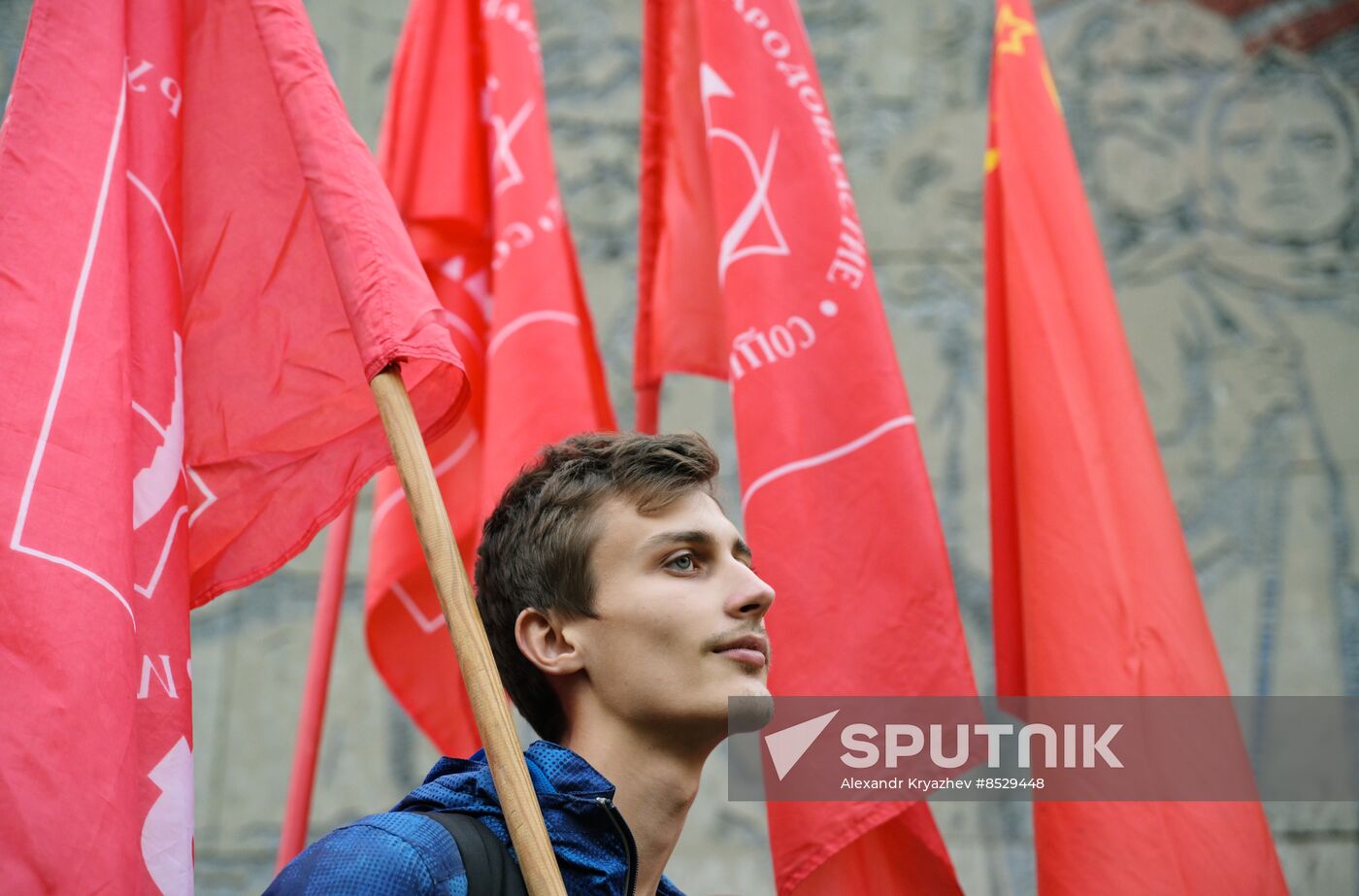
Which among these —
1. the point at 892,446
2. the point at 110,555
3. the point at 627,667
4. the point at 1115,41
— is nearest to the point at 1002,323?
the point at 892,446

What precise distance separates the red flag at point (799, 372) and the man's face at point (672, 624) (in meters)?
0.49

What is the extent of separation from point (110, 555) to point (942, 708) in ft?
4.02

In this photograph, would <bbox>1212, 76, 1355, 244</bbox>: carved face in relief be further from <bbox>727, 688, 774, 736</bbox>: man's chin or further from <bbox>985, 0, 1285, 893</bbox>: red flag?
<bbox>727, 688, 774, 736</bbox>: man's chin

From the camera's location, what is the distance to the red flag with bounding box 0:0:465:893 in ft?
5.25

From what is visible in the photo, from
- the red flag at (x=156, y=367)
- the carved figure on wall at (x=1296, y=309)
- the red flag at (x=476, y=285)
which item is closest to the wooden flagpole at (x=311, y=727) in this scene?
the red flag at (x=476, y=285)

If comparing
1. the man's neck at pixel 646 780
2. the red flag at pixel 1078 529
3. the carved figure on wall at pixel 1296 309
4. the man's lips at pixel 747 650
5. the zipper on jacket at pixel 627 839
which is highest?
the carved figure on wall at pixel 1296 309

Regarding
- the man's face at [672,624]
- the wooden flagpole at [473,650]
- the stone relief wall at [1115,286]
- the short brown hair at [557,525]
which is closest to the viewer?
the wooden flagpole at [473,650]

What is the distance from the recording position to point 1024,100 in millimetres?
2746

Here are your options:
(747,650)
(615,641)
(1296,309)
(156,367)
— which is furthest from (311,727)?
(1296,309)

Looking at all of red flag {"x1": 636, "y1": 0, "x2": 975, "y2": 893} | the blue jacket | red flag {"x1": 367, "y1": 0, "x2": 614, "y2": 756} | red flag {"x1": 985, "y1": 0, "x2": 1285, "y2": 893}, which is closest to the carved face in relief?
red flag {"x1": 985, "y1": 0, "x2": 1285, "y2": 893}

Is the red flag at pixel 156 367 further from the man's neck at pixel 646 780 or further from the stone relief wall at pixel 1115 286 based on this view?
the stone relief wall at pixel 1115 286

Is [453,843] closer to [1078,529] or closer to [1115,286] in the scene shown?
[1078,529]

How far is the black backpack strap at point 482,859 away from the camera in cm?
144

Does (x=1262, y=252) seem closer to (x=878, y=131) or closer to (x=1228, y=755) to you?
(x=878, y=131)
